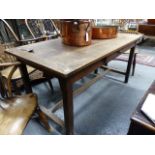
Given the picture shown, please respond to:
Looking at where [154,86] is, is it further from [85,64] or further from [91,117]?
[91,117]

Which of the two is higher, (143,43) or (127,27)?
(127,27)

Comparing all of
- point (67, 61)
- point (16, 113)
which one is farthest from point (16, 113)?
point (67, 61)

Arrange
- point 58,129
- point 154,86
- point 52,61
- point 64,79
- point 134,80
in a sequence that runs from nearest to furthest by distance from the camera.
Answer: point 64,79 < point 52,61 < point 154,86 < point 58,129 < point 134,80

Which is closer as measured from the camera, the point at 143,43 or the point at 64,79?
the point at 64,79

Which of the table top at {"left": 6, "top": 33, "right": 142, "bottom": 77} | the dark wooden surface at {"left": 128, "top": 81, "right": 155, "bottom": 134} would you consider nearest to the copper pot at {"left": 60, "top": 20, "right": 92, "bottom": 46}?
the table top at {"left": 6, "top": 33, "right": 142, "bottom": 77}

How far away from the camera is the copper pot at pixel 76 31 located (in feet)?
4.04

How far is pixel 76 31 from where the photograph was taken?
1267 mm

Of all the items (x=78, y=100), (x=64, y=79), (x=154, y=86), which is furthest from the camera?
(x=78, y=100)

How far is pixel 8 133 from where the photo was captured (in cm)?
96

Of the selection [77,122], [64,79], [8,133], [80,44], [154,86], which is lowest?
[77,122]

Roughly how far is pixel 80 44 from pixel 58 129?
91 cm

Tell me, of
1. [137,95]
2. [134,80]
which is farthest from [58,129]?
[134,80]

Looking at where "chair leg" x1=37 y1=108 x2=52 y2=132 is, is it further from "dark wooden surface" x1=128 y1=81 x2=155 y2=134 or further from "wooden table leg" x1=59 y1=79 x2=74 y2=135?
"dark wooden surface" x1=128 y1=81 x2=155 y2=134

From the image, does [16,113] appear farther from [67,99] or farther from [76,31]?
[76,31]
